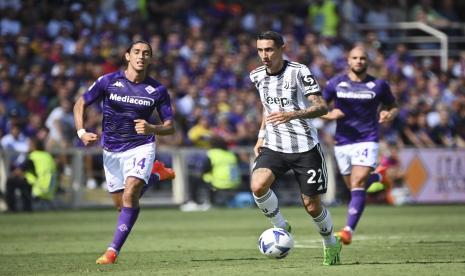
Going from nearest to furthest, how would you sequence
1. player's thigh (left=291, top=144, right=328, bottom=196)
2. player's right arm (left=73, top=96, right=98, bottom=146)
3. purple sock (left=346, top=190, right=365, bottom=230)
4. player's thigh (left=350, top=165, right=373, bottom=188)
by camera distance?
1. player's thigh (left=291, top=144, right=328, bottom=196)
2. player's right arm (left=73, top=96, right=98, bottom=146)
3. purple sock (left=346, top=190, right=365, bottom=230)
4. player's thigh (left=350, top=165, right=373, bottom=188)

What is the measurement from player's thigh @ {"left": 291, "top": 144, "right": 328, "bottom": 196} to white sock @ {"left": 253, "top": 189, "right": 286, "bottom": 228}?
0.48 meters

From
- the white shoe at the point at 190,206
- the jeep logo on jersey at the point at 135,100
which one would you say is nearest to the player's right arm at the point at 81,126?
the jeep logo on jersey at the point at 135,100

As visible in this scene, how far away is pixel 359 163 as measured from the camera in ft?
45.8

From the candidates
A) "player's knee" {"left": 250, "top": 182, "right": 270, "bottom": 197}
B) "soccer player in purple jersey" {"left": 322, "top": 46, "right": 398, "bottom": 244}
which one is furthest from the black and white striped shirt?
"soccer player in purple jersey" {"left": 322, "top": 46, "right": 398, "bottom": 244}

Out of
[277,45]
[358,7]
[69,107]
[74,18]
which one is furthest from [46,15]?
[277,45]

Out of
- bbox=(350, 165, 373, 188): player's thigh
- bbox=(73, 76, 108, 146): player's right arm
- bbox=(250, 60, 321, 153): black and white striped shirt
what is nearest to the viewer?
bbox=(250, 60, 321, 153): black and white striped shirt

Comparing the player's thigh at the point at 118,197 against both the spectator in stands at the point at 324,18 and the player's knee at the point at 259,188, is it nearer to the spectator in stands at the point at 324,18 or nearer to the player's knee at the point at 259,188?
the player's knee at the point at 259,188

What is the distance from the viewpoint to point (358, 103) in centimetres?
1412

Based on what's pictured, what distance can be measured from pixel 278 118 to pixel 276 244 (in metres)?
1.43

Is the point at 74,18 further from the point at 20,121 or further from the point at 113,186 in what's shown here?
the point at 113,186

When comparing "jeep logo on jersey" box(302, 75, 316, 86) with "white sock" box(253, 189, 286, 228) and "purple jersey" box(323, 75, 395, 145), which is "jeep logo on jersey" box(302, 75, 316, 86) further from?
"purple jersey" box(323, 75, 395, 145)

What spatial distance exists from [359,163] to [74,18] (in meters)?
13.3

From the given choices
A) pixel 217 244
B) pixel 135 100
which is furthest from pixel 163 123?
Answer: pixel 217 244

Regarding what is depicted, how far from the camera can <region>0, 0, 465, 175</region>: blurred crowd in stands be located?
75.4ft
